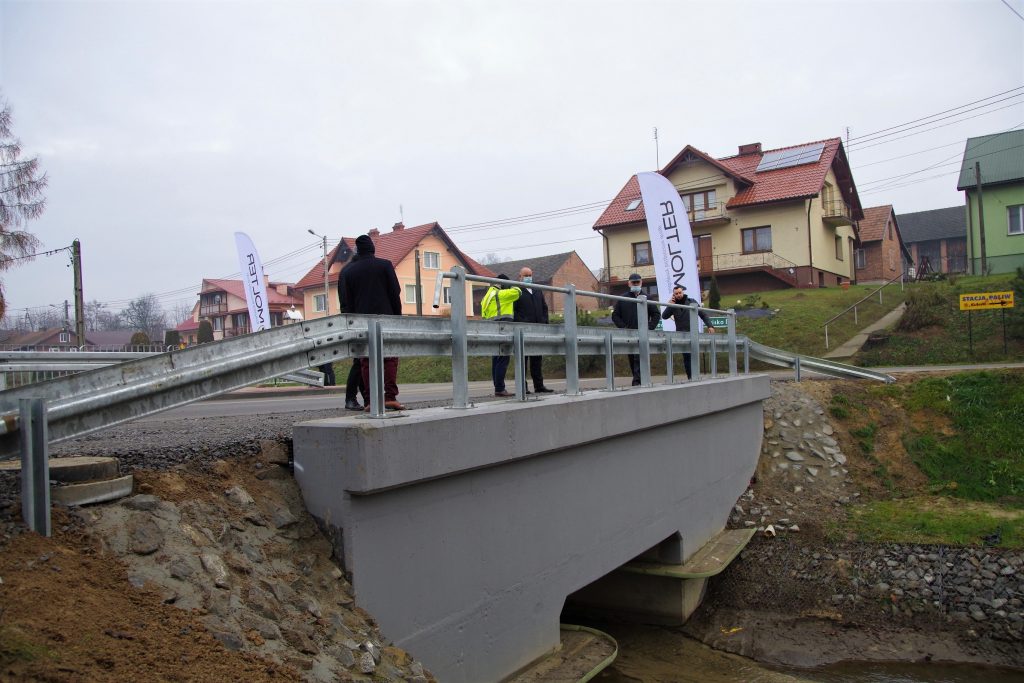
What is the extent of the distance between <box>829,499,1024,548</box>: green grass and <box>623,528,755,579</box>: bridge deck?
170 cm

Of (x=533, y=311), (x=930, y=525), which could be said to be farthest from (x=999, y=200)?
(x=533, y=311)

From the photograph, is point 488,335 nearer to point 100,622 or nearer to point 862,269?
point 100,622

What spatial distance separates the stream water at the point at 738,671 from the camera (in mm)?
8789

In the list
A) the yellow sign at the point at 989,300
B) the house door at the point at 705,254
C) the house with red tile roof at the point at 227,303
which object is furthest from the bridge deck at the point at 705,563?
the house with red tile roof at the point at 227,303

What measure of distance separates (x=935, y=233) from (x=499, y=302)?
70857mm

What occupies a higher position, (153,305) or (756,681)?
(153,305)

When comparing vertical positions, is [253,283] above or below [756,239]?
below

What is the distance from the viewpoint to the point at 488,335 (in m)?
6.09

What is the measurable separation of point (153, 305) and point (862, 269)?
253ft

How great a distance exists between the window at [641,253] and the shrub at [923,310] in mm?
18845

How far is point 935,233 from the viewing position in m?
67.9

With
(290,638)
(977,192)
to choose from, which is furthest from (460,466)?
(977,192)

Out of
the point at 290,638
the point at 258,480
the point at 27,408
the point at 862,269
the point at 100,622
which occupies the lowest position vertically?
the point at 290,638

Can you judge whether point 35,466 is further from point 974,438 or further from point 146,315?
point 146,315
